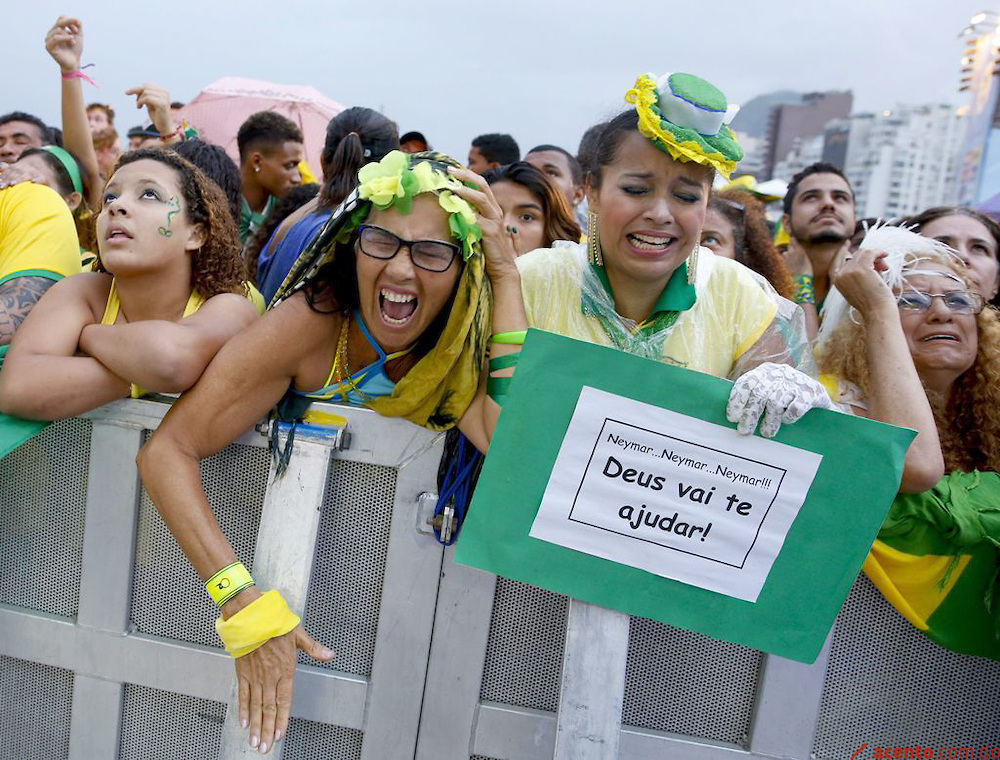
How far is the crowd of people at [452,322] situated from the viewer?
1.89 meters

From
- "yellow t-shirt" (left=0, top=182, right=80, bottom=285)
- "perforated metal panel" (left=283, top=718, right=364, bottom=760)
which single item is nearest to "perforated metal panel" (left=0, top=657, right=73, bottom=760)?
"perforated metal panel" (left=283, top=718, right=364, bottom=760)

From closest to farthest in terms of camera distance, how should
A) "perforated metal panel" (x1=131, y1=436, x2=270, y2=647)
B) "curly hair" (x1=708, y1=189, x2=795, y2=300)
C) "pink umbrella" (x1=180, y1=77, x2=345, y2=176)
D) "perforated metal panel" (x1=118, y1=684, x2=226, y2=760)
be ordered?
"perforated metal panel" (x1=131, y1=436, x2=270, y2=647) < "perforated metal panel" (x1=118, y1=684, x2=226, y2=760) < "curly hair" (x1=708, y1=189, x2=795, y2=300) < "pink umbrella" (x1=180, y1=77, x2=345, y2=176)

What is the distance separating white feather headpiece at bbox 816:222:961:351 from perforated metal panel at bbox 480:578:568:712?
3.87ft

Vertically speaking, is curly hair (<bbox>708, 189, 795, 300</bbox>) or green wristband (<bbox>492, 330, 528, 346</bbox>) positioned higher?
curly hair (<bbox>708, 189, 795, 300</bbox>)

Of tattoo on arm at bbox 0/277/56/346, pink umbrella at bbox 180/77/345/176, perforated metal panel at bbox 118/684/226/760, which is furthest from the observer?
pink umbrella at bbox 180/77/345/176

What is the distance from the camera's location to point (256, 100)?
6891mm

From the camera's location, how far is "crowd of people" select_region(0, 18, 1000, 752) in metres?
1.89

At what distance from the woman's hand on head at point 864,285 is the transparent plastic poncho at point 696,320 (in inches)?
5.9

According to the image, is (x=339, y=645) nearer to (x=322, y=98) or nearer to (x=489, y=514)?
(x=489, y=514)

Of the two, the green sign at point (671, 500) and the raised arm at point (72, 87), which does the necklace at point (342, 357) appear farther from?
the raised arm at point (72, 87)

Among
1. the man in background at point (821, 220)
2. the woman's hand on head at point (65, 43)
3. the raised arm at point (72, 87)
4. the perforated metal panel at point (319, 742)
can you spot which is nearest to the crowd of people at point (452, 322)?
the perforated metal panel at point (319, 742)

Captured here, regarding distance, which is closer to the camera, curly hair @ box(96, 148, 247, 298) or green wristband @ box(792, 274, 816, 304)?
curly hair @ box(96, 148, 247, 298)

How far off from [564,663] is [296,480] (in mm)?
761

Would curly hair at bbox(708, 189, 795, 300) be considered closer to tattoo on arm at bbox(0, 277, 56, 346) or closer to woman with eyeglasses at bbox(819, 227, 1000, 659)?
woman with eyeglasses at bbox(819, 227, 1000, 659)
